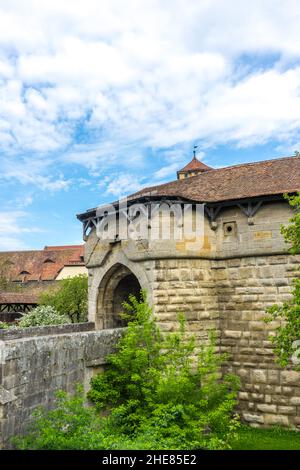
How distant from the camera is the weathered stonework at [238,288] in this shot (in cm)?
1198

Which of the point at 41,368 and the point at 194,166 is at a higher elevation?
the point at 194,166

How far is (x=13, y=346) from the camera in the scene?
7.27m

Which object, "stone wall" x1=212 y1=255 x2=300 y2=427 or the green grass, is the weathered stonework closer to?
"stone wall" x1=212 y1=255 x2=300 y2=427

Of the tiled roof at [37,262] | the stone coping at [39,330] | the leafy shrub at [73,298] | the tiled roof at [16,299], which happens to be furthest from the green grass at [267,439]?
the tiled roof at [37,262]

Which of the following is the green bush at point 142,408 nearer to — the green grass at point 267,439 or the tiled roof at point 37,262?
the green grass at point 267,439

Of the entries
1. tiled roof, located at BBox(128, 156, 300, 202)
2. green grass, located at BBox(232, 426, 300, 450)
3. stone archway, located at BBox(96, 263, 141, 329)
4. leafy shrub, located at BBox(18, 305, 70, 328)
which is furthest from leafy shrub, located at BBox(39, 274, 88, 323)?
green grass, located at BBox(232, 426, 300, 450)

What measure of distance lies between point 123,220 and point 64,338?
5.23 m

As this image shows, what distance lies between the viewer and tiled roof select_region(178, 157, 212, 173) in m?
41.1

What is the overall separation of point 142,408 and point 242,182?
7112 millimetres

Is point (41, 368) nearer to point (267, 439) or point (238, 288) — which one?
point (267, 439)

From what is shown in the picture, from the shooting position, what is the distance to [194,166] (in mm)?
41625

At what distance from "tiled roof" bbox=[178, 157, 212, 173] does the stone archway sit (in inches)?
1057

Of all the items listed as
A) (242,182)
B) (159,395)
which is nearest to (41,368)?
(159,395)

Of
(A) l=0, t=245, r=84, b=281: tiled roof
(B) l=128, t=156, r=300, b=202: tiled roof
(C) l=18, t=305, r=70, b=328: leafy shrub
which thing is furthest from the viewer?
(A) l=0, t=245, r=84, b=281: tiled roof
